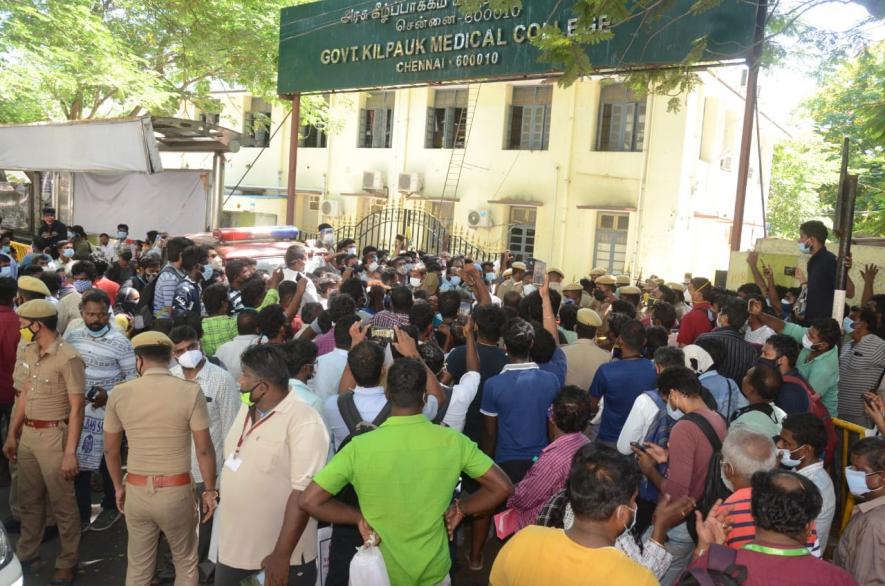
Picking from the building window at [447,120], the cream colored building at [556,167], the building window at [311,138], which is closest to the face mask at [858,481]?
the cream colored building at [556,167]

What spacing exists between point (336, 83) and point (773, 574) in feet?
40.8

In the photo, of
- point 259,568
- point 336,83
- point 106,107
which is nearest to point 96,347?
point 259,568

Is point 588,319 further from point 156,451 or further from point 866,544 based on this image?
point 156,451

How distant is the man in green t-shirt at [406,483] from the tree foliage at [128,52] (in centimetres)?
1485

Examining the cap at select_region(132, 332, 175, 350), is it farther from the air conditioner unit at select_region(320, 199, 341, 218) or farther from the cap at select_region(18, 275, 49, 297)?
the air conditioner unit at select_region(320, 199, 341, 218)

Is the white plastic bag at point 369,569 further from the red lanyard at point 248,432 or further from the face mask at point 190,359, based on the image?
the face mask at point 190,359

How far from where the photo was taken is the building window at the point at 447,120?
20.7m

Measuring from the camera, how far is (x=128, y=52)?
1697 cm

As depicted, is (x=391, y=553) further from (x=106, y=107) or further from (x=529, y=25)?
(x=106, y=107)

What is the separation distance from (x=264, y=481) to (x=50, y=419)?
202cm

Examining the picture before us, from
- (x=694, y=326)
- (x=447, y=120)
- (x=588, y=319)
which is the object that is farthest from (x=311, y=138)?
(x=588, y=319)

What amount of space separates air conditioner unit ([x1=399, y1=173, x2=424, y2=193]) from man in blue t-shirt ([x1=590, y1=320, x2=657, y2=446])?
1654cm

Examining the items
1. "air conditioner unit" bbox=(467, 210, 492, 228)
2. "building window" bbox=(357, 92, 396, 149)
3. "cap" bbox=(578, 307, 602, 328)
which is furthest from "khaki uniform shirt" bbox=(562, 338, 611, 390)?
"building window" bbox=(357, 92, 396, 149)

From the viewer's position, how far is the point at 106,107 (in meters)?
21.1
